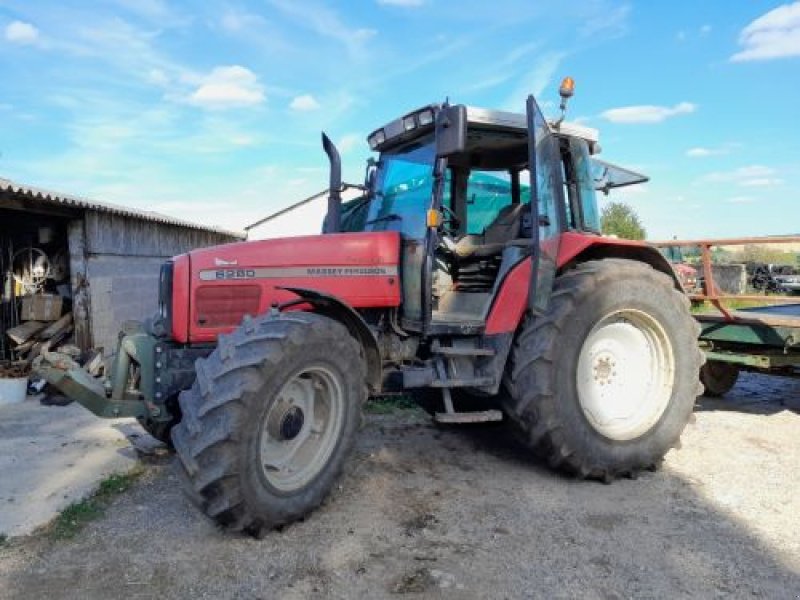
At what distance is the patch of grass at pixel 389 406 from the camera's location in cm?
626

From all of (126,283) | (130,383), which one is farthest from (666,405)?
(126,283)

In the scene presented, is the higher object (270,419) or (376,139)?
(376,139)

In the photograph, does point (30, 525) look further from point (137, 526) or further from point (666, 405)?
point (666, 405)

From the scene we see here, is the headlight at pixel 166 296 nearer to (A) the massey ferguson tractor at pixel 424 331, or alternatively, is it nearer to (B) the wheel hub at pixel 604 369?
(A) the massey ferguson tractor at pixel 424 331

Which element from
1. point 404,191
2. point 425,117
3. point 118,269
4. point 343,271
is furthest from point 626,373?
point 118,269

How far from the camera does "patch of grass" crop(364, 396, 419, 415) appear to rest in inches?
246

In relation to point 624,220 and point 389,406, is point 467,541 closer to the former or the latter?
point 389,406

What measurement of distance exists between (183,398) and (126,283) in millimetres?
7824

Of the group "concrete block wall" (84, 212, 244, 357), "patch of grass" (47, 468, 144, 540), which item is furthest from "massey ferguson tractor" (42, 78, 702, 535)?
"concrete block wall" (84, 212, 244, 357)

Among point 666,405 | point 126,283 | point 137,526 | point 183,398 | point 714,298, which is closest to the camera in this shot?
point 183,398

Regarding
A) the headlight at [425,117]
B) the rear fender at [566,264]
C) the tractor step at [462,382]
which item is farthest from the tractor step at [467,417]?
the headlight at [425,117]

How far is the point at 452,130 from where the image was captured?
3.75 metres

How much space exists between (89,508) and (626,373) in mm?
3497

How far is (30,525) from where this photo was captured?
12.1ft
